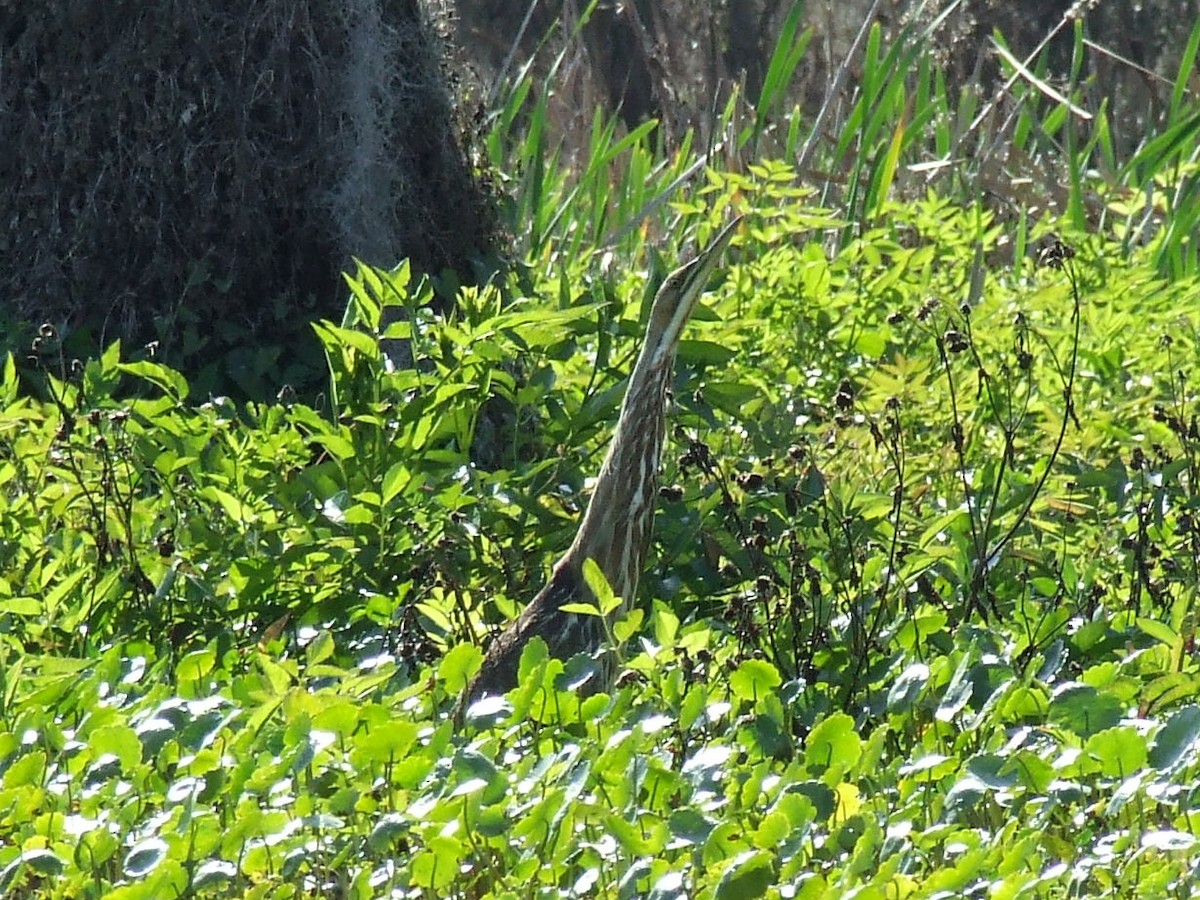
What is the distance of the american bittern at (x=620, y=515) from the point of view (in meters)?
3.35

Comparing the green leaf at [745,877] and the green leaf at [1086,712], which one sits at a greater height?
the green leaf at [1086,712]

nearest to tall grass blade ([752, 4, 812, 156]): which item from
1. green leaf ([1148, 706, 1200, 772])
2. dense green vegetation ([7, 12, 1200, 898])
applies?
dense green vegetation ([7, 12, 1200, 898])

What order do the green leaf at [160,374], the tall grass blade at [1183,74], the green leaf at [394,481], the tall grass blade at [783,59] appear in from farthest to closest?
the tall grass blade at [783,59] → the tall grass blade at [1183,74] → the green leaf at [160,374] → the green leaf at [394,481]

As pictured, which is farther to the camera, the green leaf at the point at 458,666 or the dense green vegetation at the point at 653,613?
the green leaf at the point at 458,666

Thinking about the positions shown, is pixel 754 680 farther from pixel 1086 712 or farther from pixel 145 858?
pixel 145 858

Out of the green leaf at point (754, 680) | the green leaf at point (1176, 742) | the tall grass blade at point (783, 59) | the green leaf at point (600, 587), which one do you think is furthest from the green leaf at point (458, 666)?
the tall grass blade at point (783, 59)

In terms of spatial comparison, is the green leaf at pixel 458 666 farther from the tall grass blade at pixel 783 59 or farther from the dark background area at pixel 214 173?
the tall grass blade at pixel 783 59

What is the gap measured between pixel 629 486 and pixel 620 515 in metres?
0.06

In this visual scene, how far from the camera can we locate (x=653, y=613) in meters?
3.26

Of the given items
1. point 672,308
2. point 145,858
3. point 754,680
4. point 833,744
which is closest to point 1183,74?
point 672,308

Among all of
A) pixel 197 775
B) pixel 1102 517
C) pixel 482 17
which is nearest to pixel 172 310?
pixel 1102 517

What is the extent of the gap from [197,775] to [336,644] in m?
1.04

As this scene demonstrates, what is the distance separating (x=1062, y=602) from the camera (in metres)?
3.75

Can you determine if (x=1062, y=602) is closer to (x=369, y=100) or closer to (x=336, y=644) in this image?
(x=336, y=644)
